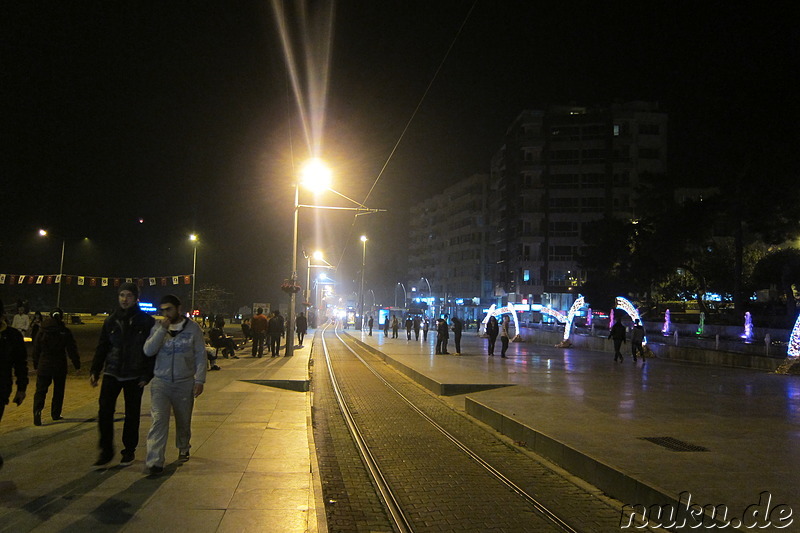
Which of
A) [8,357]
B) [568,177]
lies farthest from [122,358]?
[568,177]

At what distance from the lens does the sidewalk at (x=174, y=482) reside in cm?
500

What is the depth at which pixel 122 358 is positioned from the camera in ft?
21.3

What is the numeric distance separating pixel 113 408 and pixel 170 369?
0.77m

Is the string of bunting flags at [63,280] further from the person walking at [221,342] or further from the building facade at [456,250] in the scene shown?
the building facade at [456,250]

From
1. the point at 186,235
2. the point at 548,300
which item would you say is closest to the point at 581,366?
the point at 186,235

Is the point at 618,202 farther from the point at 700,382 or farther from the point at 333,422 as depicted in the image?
the point at 333,422

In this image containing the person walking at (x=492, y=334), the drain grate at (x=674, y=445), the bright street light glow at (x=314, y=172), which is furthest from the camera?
the person walking at (x=492, y=334)

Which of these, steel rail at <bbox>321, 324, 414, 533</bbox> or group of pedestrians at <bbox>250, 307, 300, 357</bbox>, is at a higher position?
group of pedestrians at <bbox>250, 307, 300, 357</bbox>

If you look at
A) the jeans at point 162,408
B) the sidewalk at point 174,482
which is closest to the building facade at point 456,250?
the sidewalk at point 174,482

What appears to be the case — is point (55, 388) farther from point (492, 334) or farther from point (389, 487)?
point (492, 334)

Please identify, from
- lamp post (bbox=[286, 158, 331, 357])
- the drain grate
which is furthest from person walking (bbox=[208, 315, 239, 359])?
the drain grate

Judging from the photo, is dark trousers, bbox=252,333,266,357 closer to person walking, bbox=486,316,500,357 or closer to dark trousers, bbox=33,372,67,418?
person walking, bbox=486,316,500,357

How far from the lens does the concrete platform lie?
650cm

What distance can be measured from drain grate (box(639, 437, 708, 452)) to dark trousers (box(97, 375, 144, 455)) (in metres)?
6.15
